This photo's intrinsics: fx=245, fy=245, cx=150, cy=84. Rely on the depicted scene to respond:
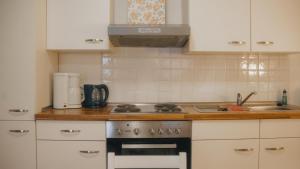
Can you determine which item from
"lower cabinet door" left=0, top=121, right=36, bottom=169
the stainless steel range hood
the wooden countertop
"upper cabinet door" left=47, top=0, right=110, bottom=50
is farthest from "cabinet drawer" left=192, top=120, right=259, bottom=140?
"lower cabinet door" left=0, top=121, right=36, bottom=169

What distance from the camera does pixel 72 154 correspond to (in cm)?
164

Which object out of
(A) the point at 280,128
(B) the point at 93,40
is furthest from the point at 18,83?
(A) the point at 280,128

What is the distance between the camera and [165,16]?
2113mm

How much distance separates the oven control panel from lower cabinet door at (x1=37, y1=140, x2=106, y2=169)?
0.13m

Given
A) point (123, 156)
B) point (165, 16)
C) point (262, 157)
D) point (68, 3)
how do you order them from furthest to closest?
point (165, 16) → point (68, 3) → point (262, 157) → point (123, 156)

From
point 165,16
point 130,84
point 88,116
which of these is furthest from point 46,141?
point 165,16

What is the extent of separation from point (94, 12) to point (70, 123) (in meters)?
0.83

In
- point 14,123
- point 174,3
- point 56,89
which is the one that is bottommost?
point 14,123

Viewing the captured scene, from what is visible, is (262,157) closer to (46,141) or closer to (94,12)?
(46,141)

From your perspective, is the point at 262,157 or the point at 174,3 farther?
the point at 174,3

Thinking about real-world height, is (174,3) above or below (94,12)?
above

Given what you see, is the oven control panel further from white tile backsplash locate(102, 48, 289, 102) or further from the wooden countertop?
white tile backsplash locate(102, 48, 289, 102)

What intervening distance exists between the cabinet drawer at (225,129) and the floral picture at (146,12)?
969 millimetres

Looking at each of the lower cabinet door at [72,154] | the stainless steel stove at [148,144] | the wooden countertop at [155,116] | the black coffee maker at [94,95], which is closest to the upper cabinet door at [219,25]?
the wooden countertop at [155,116]
